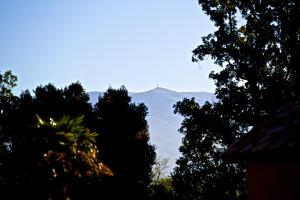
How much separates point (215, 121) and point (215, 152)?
2.12 m

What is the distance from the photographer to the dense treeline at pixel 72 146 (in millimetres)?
18623

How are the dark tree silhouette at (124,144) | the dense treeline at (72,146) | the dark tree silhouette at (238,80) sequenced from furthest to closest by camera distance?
the dark tree silhouette at (124,144) → the dark tree silhouette at (238,80) → the dense treeline at (72,146)

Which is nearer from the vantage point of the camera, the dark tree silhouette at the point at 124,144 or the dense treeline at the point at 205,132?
the dense treeline at the point at 205,132

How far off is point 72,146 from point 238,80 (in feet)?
35.2

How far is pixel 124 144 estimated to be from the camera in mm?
32656

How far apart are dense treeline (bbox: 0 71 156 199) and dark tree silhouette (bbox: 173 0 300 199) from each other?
662 centimetres

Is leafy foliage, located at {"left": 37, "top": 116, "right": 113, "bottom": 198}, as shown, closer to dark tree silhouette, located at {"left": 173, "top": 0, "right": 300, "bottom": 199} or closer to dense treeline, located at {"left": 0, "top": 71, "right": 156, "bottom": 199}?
dense treeline, located at {"left": 0, "top": 71, "right": 156, "bottom": 199}

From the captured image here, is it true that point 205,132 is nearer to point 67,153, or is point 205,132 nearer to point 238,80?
point 238,80

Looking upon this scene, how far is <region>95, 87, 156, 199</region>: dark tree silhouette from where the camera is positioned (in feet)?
104

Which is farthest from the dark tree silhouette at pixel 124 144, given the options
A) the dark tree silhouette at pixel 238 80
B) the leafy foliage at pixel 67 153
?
the leafy foliage at pixel 67 153

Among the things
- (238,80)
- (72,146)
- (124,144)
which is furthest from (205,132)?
(124,144)

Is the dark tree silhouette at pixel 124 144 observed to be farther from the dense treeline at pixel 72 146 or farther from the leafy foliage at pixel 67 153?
the leafy foliage at pixel 67 153

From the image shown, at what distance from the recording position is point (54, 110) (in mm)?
34750

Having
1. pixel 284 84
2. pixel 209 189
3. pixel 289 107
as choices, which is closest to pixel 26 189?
pixel 209 189
